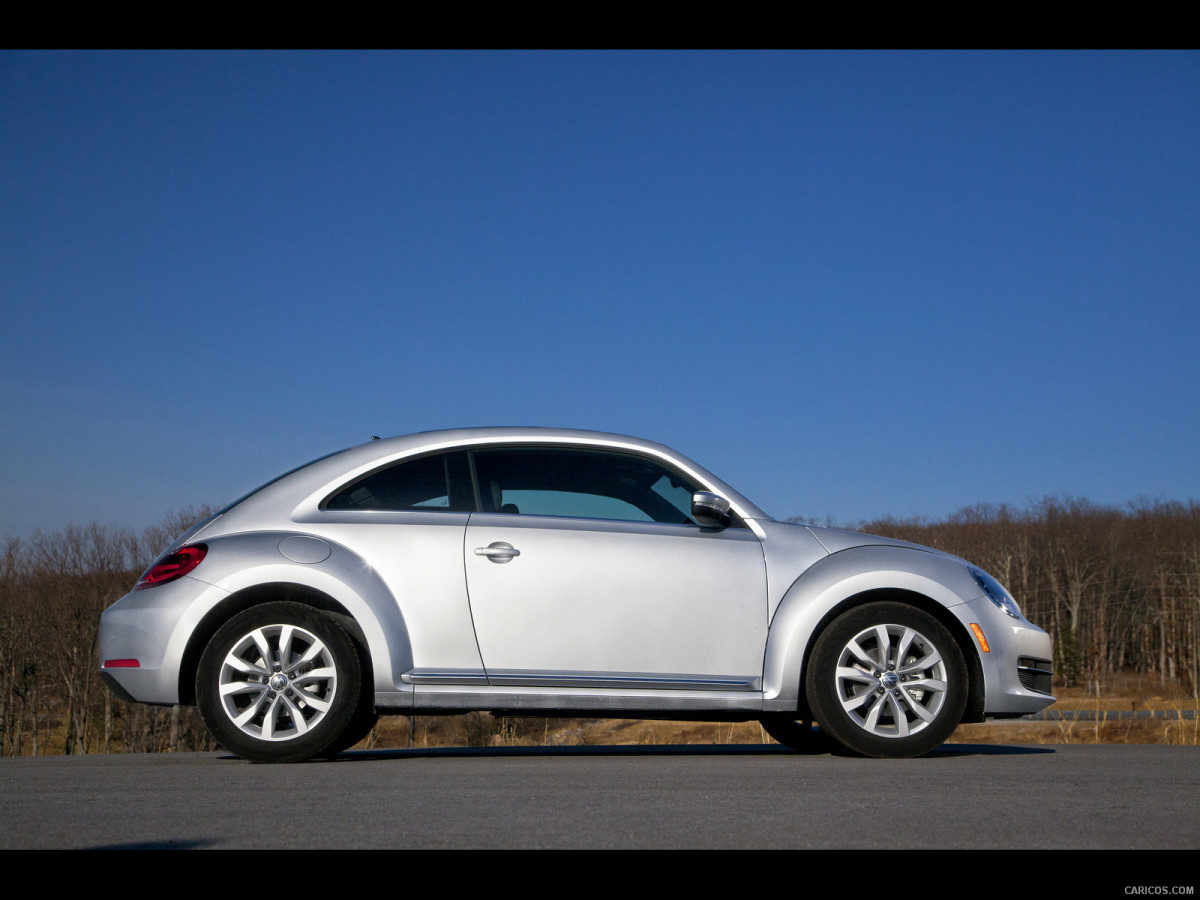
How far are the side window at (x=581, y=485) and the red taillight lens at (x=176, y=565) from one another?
1500 mm

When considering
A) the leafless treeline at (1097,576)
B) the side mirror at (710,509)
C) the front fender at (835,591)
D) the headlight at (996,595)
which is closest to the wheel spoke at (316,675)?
the side mirror at (710,509)

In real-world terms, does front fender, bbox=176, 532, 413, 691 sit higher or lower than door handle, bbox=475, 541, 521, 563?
lower

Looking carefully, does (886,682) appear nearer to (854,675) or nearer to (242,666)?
(854,675)

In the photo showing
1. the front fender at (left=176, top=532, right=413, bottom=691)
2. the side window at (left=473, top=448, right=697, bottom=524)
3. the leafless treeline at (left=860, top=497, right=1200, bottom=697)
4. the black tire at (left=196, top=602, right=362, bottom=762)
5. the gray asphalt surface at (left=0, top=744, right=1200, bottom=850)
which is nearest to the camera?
the gray asphalt surface at (left=0, top=744, right=1200, bottom=850)

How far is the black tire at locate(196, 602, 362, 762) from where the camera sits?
551 centimetres

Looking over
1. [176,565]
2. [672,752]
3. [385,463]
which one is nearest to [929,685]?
[672,752]

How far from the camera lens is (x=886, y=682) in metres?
5.84

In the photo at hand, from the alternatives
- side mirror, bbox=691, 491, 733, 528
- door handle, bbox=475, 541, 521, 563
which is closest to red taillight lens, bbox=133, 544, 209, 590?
door handle, bbox=475, 541, 521, 563

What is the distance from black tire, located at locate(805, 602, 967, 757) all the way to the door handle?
168cm

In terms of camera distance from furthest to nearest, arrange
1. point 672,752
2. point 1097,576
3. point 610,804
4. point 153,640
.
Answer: point 1097,576
point 672,752
point 153,640
point 610,804

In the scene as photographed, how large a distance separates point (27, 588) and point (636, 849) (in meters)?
59.1

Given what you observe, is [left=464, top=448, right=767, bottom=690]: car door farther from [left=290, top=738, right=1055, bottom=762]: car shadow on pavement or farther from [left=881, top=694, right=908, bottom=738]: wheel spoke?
[left=290, top=738, right=1055, bottom=762]: car shadow on pavement

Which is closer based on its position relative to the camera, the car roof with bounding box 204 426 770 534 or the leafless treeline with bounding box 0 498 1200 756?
the car roof with bounding box 204 426 770 534

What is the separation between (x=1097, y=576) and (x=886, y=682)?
310 ft
